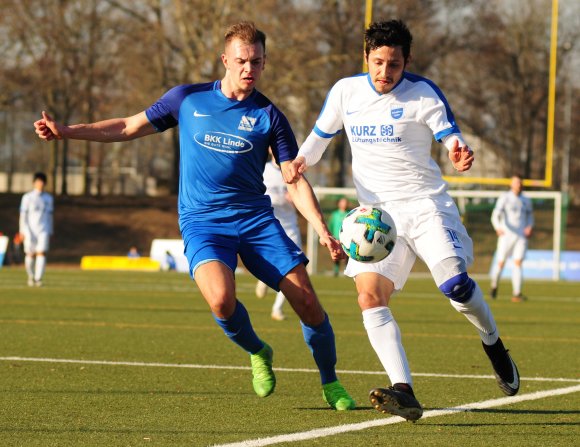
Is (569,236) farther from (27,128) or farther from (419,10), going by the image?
(27,128)

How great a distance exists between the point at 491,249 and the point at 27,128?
32.8 metres

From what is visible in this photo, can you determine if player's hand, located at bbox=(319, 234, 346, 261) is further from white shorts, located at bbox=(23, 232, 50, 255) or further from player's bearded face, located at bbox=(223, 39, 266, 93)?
white shorts, located at bbox=(23, 232, 50, 255)

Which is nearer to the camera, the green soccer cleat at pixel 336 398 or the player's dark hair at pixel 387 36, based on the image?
the player's dark hair at pixel 387 36

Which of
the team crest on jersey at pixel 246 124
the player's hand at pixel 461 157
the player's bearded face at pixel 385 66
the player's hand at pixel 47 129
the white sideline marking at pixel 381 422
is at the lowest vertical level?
the white sideline marking at pixel 381 422

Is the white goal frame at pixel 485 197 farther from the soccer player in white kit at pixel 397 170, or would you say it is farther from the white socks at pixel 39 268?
the soccer player in white kit at pixel 397 170

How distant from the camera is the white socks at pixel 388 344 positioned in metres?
6.77

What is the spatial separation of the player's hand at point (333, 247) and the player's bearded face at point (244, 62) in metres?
0.99

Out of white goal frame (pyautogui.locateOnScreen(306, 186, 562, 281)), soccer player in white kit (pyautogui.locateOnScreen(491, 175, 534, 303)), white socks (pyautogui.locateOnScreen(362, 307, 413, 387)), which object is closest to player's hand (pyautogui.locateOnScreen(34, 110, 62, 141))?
white socks (pyautogui.locateOnScreen(362, 307, 413, 387))

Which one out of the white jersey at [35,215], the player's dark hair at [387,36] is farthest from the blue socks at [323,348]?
the white jersey at [35,215]

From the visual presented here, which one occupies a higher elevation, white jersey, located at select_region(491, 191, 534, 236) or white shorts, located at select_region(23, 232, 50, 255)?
white jersey, located at select_region(491, 191, 534, 236)

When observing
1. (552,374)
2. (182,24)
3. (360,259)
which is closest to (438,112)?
(360,259)

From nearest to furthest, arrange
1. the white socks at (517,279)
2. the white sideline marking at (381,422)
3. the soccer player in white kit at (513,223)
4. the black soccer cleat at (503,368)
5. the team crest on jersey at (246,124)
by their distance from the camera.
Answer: the white sideline marking at (381,422)
the team crest on jersey at (246,124)
the black soccer cleat at (503,368)
the white socks at (517,279)
the soccer player in white kit at (513,223)

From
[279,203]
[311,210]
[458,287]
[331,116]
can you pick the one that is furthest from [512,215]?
[311,210]

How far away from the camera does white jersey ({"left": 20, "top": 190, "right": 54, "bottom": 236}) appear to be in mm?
22188
